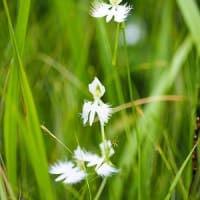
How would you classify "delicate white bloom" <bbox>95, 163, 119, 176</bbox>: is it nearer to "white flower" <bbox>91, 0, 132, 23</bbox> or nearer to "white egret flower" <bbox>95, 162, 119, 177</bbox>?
"white egret flower" <bbox>95, 162, 119, 177</bbox>

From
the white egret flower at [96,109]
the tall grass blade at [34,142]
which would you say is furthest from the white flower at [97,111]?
the tall grass blade at [34,142]

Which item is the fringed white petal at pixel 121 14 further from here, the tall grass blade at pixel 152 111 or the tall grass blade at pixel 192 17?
the tall grass blade at pixel 192 17

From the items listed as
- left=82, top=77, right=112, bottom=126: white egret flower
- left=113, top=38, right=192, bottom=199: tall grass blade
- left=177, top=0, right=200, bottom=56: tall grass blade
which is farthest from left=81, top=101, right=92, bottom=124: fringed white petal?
left=177, top=0, right=200, bottom=56: tall grass blade

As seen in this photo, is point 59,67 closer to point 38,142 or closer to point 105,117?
point 38,142

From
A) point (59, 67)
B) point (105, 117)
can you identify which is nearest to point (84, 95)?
point (59, 67)

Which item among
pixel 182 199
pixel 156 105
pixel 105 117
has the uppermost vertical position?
pixel 105 117
